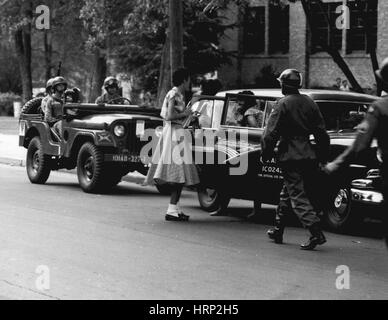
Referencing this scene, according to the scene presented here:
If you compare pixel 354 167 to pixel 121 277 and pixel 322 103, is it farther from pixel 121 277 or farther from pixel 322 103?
pixel 121 277

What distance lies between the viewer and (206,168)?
12625 mm

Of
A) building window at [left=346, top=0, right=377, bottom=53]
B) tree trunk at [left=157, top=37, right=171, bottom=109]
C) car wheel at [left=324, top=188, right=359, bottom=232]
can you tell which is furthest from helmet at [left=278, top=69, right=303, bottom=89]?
building window at [left=346, top=0, right=377, bottom=53]

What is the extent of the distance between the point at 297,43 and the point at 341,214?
2906 cm

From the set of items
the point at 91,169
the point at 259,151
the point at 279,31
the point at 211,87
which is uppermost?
the point at 279,31

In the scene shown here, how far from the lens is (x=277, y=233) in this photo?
1041cm

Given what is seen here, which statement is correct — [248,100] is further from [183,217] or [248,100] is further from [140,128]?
[140,128]

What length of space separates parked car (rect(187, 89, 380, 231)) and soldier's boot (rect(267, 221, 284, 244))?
1.14 metres

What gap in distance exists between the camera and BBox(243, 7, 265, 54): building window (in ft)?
135

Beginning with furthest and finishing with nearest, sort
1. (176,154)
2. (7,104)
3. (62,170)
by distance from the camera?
(7,104) < (62,170) < (176,154)

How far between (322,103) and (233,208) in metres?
2.70

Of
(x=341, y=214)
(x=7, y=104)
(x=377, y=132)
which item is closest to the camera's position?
(x=377, y=132)

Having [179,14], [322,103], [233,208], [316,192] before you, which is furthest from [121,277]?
[179,14]

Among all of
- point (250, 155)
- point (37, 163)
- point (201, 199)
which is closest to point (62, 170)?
point (37, 163)

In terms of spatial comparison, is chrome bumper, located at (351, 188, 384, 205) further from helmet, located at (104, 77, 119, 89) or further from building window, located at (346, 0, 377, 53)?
building window, located at (346, 0, 377, 53)
